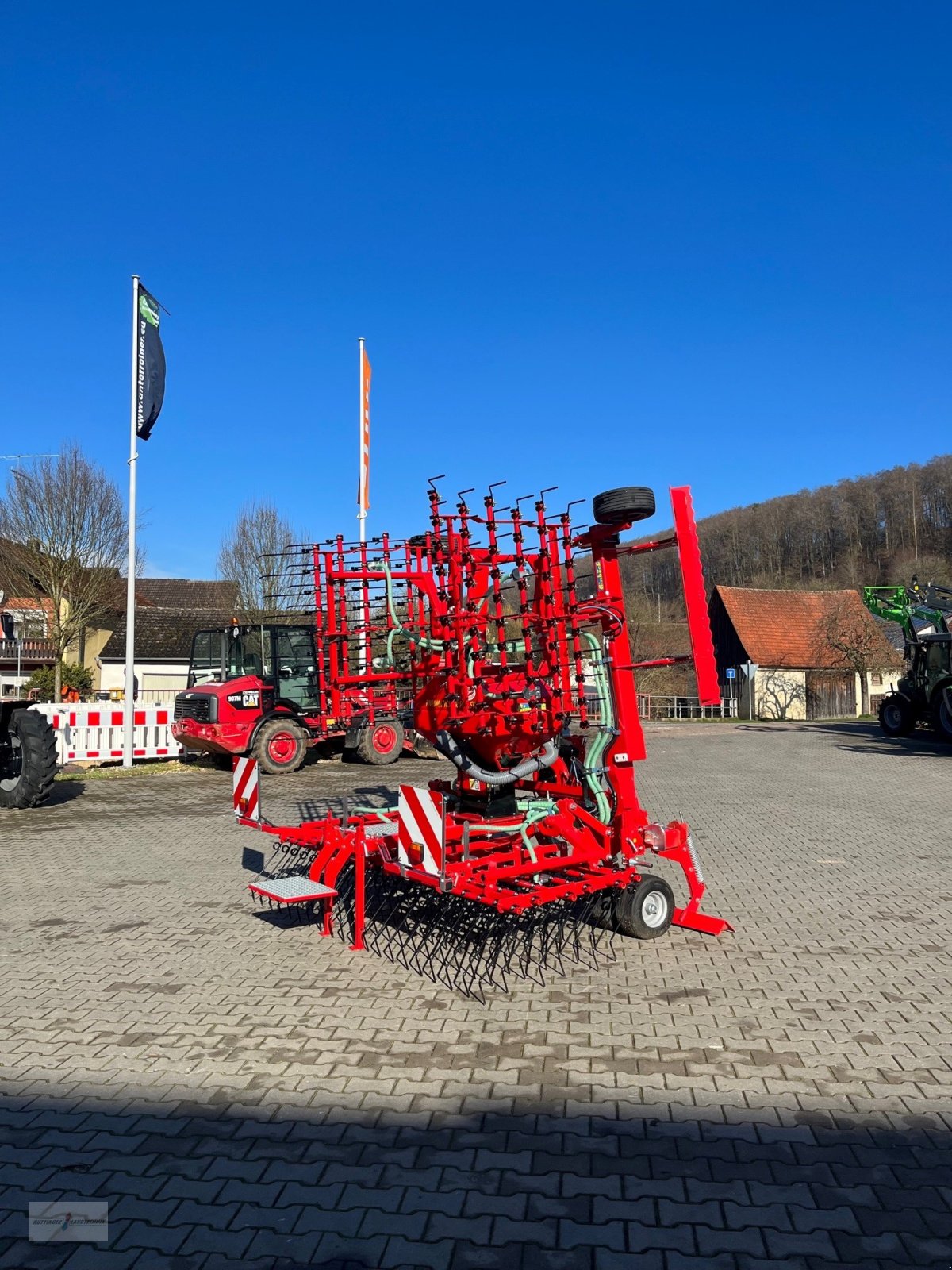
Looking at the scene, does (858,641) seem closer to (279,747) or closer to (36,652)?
(279,747)

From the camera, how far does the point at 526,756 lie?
6.61 metres

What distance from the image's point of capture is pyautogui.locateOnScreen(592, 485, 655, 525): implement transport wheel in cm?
592

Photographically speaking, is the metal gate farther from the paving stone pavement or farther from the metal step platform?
the metal step platform

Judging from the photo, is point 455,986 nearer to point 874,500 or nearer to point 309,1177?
point 309,1177

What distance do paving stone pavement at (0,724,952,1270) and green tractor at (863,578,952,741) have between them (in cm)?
1728

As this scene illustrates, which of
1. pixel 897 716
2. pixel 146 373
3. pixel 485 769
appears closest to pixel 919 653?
pixel 897 716

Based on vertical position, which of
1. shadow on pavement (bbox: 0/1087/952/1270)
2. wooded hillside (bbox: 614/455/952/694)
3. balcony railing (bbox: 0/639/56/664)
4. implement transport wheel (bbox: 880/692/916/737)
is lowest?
shadow on pavement (bbox: 0/1087/952/1270)

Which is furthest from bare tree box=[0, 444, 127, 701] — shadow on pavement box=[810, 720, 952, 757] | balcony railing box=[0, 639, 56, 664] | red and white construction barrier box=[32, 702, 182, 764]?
shadow on pavement box=[810, 720, 952, 757]

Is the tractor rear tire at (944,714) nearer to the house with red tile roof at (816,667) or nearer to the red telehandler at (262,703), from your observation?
the red telehandler at (262,703)

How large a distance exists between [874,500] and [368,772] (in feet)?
238

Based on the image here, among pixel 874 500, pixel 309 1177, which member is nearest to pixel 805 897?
pixel 309 1177

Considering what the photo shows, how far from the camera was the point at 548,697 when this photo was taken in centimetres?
602

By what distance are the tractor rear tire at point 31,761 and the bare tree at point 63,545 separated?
50.0 feet

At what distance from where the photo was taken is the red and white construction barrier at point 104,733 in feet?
56.8
